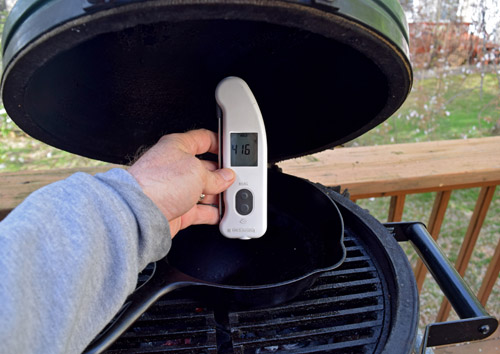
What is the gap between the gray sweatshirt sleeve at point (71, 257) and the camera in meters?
0.35

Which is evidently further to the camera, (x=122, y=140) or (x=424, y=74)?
(x=424, y=74)

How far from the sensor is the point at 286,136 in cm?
85

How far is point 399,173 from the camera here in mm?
1237

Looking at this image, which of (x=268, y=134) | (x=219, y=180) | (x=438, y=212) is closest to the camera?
(x=219, y=180)

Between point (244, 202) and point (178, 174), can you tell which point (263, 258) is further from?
point (178, 174)

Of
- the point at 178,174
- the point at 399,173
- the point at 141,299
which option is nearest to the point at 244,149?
the point at 178,174

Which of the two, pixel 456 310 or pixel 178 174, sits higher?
pixel 178 174

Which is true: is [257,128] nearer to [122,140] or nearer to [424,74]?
[122,140]

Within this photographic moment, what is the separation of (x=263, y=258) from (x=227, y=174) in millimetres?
193

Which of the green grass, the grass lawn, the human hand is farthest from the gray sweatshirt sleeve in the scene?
the green grass

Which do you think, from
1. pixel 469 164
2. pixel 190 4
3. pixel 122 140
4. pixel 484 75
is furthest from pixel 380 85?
pixel 484 75

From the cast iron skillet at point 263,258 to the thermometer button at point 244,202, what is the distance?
100mm

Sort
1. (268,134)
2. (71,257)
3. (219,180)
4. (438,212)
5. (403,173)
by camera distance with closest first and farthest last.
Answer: (71,257) < (219,180) < (268,134) < (403,173) < (438,212)

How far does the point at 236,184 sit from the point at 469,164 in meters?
0.95
